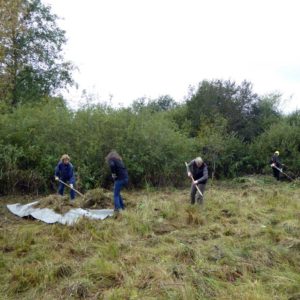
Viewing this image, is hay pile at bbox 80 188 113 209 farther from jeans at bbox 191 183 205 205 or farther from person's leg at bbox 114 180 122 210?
jeans at bbox 191 183 205 205

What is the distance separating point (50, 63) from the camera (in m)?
22.6

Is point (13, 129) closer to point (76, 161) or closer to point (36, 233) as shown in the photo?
point (76, 161)

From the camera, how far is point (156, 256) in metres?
6.18

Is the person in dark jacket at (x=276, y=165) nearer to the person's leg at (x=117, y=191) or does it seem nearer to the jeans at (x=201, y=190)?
the jeans at (x=201, y=190)

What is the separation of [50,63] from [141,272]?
1907 centimetres

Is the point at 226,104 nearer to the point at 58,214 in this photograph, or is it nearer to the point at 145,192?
the point at 145,192

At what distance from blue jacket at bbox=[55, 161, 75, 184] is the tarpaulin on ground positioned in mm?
1441

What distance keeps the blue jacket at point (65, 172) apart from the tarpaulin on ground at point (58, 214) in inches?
56.7

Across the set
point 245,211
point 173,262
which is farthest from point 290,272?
point 245,211

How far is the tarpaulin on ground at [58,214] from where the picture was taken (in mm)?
8562

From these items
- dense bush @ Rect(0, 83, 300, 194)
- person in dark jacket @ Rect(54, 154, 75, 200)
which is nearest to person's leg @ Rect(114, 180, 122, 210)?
person in dark jacket @ Rect(54, 154, 75, 200)

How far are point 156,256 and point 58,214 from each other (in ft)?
11.3

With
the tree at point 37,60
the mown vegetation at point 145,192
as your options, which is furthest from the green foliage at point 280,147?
the tree at point 37,60

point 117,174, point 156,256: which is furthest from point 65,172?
point 156,256
